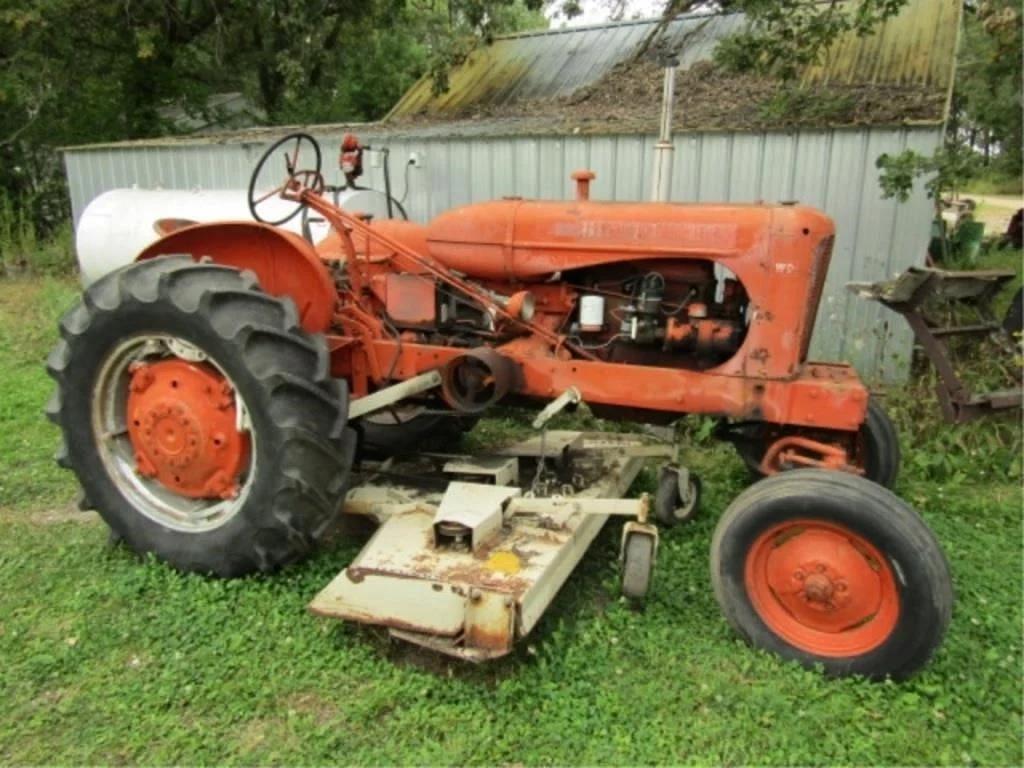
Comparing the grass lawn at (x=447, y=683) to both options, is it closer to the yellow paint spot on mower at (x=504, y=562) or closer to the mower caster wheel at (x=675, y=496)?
the mower caster wheel at (x=675, y=496)

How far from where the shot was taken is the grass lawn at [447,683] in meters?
2.23

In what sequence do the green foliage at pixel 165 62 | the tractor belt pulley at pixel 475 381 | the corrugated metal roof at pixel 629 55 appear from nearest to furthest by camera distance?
the tractor belt pulley at pixel 475 381
the corrugated metal roof at pixel 629 55
the green foliage at pixel 165 62

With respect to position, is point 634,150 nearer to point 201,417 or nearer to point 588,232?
point 588,232

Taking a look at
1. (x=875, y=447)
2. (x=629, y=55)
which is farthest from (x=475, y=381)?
(x=629, y=55)

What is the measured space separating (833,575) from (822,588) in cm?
5

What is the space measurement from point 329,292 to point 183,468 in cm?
83

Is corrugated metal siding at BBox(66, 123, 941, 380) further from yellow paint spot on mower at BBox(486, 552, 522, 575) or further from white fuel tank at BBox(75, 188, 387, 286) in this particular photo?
yellow paint spot on mower at BBox(486, 552, 522, 575)

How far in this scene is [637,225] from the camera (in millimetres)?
3002

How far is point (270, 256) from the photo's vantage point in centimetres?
Answer: 329

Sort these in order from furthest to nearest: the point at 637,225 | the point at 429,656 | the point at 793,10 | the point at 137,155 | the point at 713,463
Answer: the point at 137,155 < the point at 793,10 < the point at 713,463 < the point at 637,225 < the point at 429,656

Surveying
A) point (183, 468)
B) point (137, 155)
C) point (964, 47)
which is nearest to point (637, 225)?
point (183, 468)

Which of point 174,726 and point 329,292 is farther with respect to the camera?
point 329,292

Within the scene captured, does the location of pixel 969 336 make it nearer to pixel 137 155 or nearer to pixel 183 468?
pixel 183 468

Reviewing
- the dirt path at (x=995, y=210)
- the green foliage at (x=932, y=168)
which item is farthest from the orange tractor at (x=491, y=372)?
the dirt path at (x=995, y=210)
